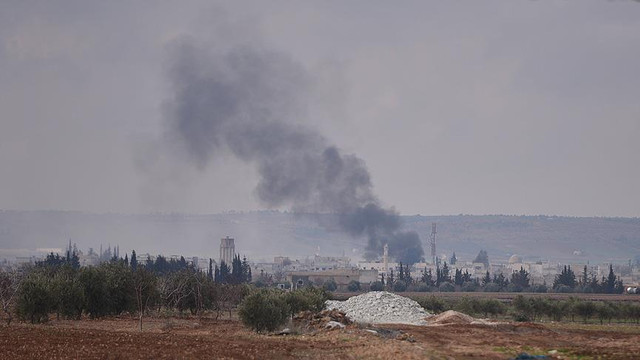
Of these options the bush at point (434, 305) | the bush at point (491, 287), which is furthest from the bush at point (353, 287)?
the bush at point (434, 305)

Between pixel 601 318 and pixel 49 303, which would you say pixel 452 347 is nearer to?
pixel 49 303

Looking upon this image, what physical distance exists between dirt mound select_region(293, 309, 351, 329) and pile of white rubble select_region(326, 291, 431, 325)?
15553 millimetres

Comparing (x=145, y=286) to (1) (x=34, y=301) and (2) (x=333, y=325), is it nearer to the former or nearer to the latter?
(1) (x=34, y=301)

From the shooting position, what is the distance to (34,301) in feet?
195

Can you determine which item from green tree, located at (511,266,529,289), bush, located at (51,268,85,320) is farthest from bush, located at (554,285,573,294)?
bush, located at (51,268,85,320)

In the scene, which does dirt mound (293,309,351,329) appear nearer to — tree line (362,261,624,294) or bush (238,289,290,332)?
bush (238,289,290,332)

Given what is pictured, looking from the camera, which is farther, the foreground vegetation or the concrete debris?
the foreground vegetation

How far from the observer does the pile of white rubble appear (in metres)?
74.8

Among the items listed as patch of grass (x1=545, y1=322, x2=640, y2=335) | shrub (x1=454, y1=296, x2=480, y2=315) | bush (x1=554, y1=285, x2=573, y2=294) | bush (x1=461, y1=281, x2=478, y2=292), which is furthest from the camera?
bush (x1=461, y1=281, x2=478, y2=292)

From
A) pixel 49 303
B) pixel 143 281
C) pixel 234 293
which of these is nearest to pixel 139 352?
pixel 49 303

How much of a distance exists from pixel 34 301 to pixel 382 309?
32.0 meters

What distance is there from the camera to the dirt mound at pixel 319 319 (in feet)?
175

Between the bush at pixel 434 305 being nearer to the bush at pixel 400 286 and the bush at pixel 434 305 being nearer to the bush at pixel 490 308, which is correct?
the bush at pixel 490 308

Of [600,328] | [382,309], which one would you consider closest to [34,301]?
[382,309]
